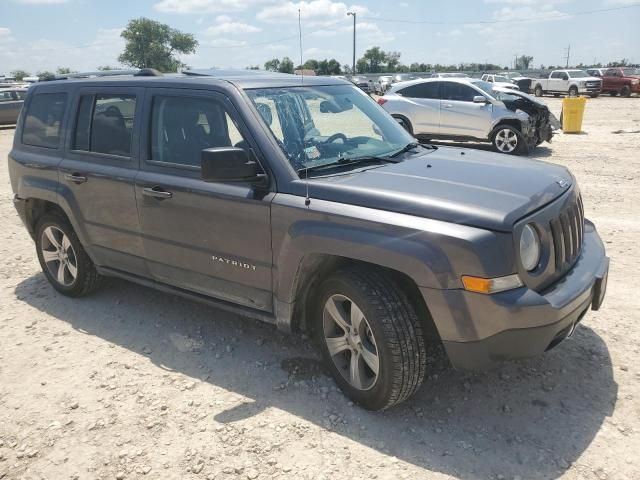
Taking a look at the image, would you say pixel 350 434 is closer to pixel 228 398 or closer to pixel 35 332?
pixel 228 398

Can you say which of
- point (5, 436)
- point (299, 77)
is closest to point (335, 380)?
point (5, 436)

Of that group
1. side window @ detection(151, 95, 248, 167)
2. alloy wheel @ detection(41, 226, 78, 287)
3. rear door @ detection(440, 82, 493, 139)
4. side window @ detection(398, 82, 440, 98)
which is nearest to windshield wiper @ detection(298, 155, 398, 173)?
side window @ detection(151, 95, 248, 167)

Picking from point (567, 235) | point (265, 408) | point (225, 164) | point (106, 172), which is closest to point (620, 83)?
point (567, 235)

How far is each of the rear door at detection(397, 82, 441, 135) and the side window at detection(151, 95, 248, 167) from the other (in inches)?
394

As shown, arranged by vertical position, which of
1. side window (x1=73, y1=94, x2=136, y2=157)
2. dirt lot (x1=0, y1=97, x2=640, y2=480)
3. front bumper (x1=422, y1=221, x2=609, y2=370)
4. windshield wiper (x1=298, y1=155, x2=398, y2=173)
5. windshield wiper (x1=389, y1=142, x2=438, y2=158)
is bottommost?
dirt lot (x1=0, y1=97, x2=640, y2=480)

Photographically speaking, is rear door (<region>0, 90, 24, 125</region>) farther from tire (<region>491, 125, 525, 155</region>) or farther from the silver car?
tire (<region>491, 125, 525, 155</region>)

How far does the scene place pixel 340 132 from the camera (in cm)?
378

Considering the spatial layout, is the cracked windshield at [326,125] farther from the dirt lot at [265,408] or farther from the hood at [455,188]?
the dirt lot at [265,408]

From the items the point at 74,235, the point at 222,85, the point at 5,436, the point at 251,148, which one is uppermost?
the point at 222,85

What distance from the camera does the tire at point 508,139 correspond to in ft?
39.0

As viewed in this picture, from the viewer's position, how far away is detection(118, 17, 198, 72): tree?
87312mm

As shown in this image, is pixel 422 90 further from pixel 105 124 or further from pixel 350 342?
pixel 350 342

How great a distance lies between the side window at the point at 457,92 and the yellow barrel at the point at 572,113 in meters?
4.22

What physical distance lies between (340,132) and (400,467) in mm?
2173
